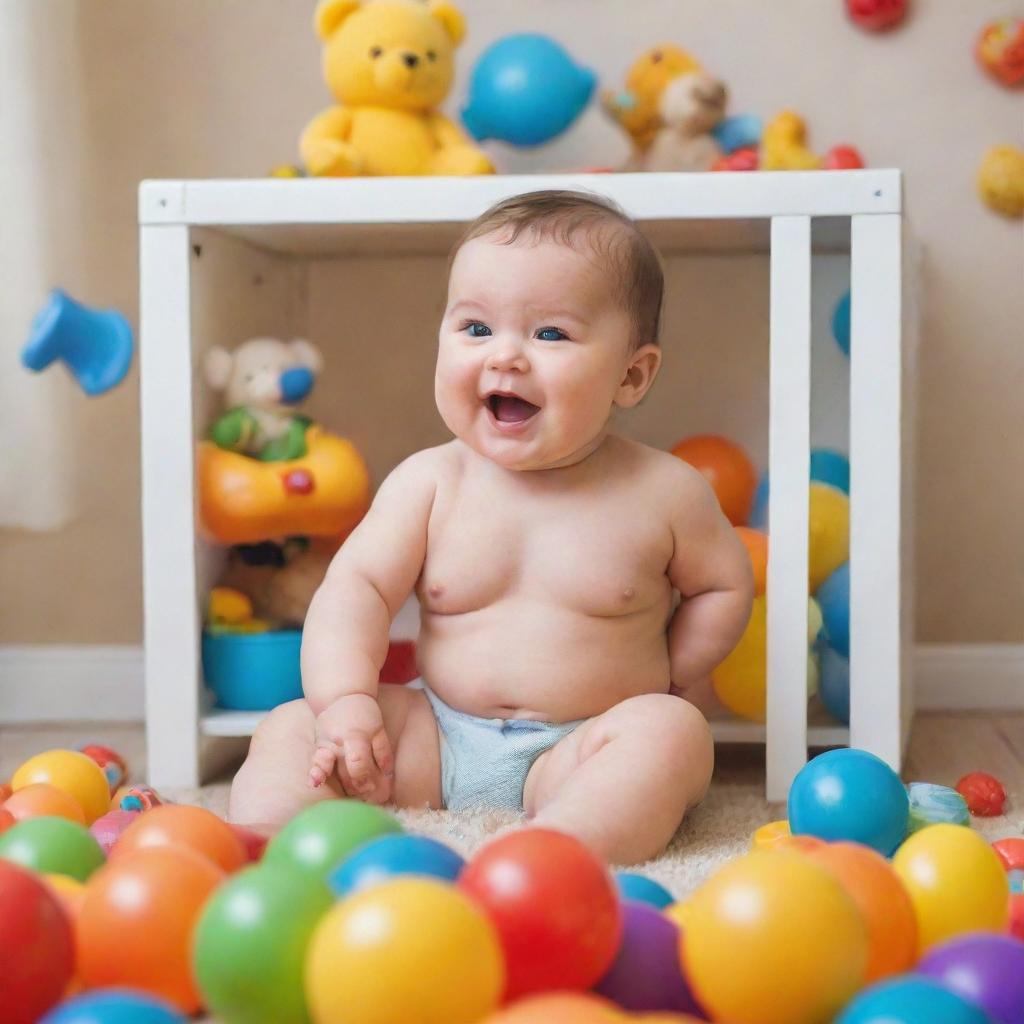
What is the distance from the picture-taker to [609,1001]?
58 cm

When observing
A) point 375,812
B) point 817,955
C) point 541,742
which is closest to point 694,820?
point 541,742

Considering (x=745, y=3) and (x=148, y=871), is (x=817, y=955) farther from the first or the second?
(x=745, y=3)

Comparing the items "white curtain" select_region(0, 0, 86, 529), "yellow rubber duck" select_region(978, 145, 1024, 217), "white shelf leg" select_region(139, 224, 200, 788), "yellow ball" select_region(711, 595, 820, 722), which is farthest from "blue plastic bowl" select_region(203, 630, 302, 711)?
"yellow rubber duck" select_region(978, 145, 1024, 217)

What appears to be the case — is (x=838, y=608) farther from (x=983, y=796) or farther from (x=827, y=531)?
(x=983, y=796)

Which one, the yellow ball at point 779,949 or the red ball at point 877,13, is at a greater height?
the red ball at point 877,13

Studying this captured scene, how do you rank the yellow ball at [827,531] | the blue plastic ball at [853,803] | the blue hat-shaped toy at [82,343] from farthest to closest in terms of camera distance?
the yellow ball at [827,531]
the blue hat-shaped toy at [82,343]
the blue plastic ball at [853,803]

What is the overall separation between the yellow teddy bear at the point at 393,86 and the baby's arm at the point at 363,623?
1.30 feet

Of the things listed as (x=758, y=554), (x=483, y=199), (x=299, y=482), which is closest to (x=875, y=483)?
(x=758, y=554)

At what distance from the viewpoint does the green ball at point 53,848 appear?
0.73m

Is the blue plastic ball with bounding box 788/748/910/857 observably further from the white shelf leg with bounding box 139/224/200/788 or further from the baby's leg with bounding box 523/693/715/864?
the white shelf leg with bounding box 139/224/200/788

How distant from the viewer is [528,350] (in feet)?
3.60

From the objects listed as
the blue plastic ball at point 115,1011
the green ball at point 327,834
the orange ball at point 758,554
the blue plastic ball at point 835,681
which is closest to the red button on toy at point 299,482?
the orange ball at point 758,554

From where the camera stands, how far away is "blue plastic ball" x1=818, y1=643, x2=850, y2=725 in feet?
4.40

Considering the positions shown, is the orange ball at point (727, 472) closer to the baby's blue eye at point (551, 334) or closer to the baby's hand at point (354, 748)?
the baby's blue eye at point (551, 334)
